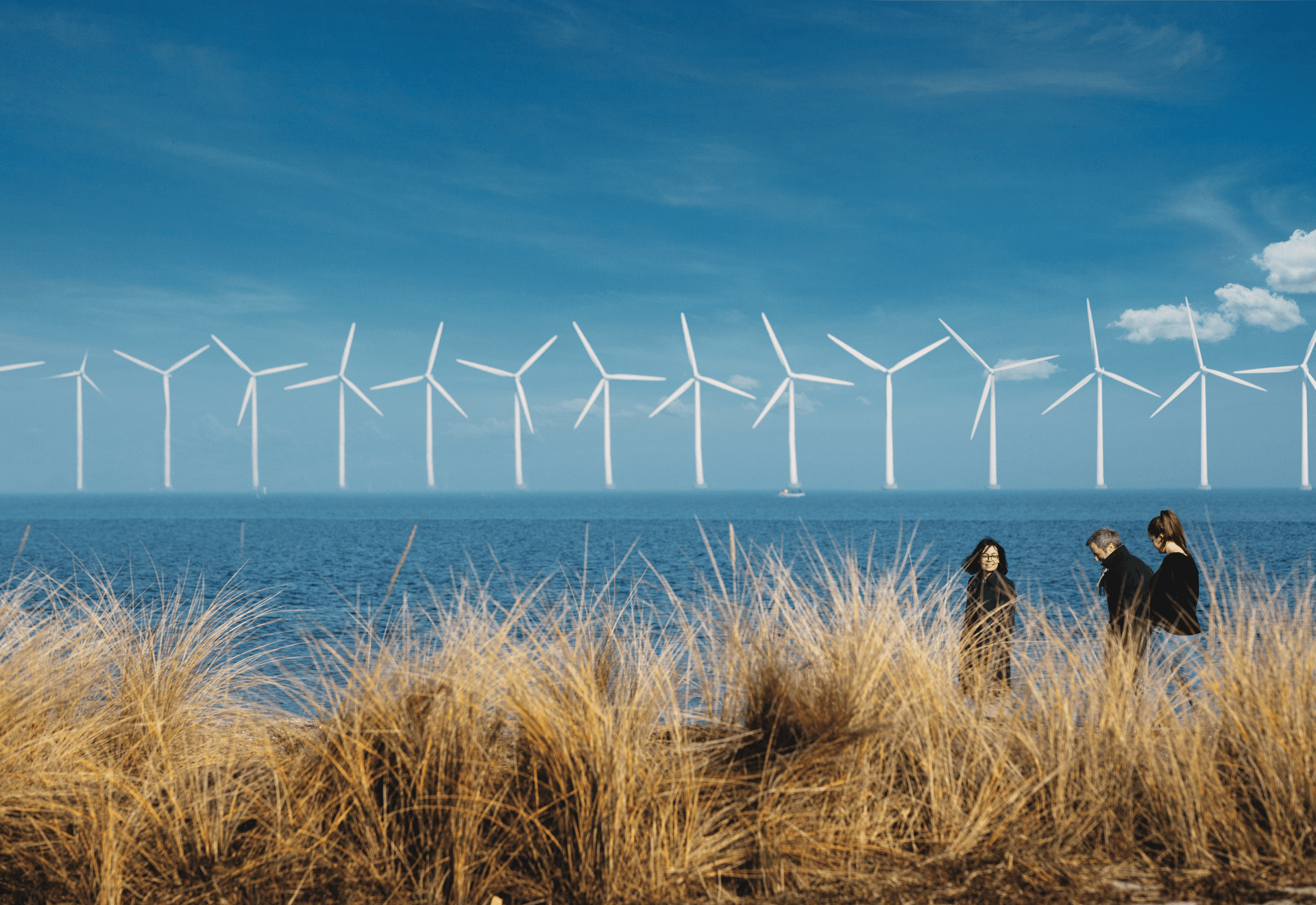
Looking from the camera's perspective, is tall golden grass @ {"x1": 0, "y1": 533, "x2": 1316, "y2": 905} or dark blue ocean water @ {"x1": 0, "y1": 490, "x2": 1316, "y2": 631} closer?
tall golden grass @ {"x1": 0, "y1": 533, "x2": 1316, "y2": 905}

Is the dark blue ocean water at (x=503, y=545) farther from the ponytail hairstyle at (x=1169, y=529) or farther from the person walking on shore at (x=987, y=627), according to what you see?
the ponytail hairstyle at (x=1169, y=529)

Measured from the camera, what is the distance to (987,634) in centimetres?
680

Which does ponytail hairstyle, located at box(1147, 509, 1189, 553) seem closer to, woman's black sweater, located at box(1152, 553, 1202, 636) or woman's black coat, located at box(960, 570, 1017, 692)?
woman's black sweater, located at box(1152, 553, 1202, 636)

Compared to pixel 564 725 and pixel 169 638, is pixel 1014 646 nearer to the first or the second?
pixel 564 725

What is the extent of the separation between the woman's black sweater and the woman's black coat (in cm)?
119

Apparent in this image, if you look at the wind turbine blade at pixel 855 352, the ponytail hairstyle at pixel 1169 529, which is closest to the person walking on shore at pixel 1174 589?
the ponytail hairstyle at pixel 1169 529

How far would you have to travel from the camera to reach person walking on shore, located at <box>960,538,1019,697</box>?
588 cm

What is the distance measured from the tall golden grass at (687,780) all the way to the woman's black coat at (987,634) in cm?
27

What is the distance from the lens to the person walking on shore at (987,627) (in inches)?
232

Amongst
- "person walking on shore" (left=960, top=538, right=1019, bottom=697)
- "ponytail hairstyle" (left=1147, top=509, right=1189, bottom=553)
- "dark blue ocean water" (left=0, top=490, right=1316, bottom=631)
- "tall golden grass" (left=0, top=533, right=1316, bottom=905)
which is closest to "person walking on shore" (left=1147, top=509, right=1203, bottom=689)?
"ponytail hairstyle" (left=1147, top=509, right=1189, bottom=553)

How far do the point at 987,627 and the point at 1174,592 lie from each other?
6.83 ft

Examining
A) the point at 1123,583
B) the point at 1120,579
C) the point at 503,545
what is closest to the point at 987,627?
the point at 1123,583

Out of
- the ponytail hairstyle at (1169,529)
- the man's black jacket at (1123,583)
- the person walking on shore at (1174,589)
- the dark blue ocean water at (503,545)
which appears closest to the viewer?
the person walking on shore at (1174,589)

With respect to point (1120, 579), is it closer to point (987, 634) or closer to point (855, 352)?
point (987, 634)
